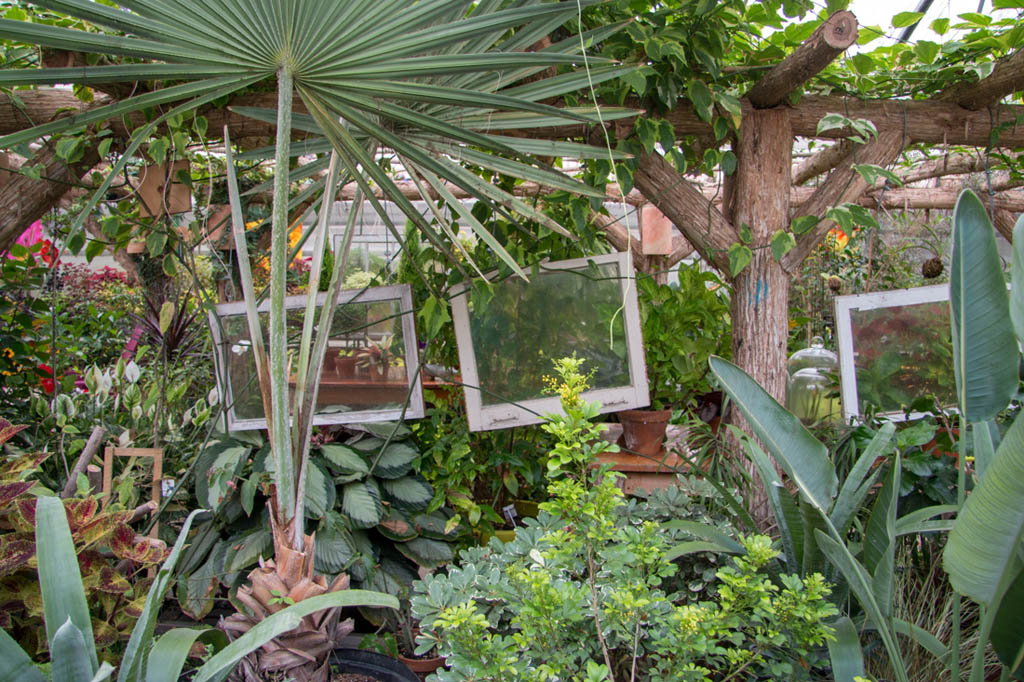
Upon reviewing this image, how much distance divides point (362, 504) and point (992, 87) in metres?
2.40

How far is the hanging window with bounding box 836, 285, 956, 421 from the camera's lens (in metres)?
2.38

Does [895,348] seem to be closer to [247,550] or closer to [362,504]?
[362,504]

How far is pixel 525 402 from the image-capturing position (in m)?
2.38

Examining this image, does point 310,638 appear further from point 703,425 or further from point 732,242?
point 732,242

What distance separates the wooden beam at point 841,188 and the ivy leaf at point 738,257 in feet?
0.57

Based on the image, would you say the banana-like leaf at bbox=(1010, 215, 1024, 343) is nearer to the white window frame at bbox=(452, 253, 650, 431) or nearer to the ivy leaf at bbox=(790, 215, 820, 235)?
the ivy leaf at bbox=(790, 215, 820, 235)

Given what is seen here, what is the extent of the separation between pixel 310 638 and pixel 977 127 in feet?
8.52

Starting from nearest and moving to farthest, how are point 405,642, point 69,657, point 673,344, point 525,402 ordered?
point 69,657
point 405,642
point 525,402
point 673,344

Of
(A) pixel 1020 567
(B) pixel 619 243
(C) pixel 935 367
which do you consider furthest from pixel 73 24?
(B) pixel 619 243

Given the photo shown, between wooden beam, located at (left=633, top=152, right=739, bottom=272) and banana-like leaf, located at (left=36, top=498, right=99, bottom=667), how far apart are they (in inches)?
71.2

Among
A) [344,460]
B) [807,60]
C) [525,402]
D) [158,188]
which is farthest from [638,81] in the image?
[158,188]

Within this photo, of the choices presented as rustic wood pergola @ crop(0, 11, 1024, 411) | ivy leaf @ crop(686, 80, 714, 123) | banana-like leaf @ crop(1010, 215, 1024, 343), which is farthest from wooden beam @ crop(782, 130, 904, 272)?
banana-like leaf @ crop(1010, 215, 1024, 343)

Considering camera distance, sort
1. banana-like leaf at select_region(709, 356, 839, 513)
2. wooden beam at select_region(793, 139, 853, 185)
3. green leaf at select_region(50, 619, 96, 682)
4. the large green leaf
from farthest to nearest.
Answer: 1. wooden beam at select_region(793, 139, 853, 185)
2. banana-like leaf at select_region(709, 356, 839, 513)
3. the large green leaf
4. green leaf at select_region(50, 619, 96, 682)

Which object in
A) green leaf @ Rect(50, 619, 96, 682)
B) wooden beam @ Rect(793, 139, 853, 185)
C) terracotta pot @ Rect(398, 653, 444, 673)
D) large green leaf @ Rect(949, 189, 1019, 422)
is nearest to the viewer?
green leaf @ Rect(50, 619, 96, 682)
